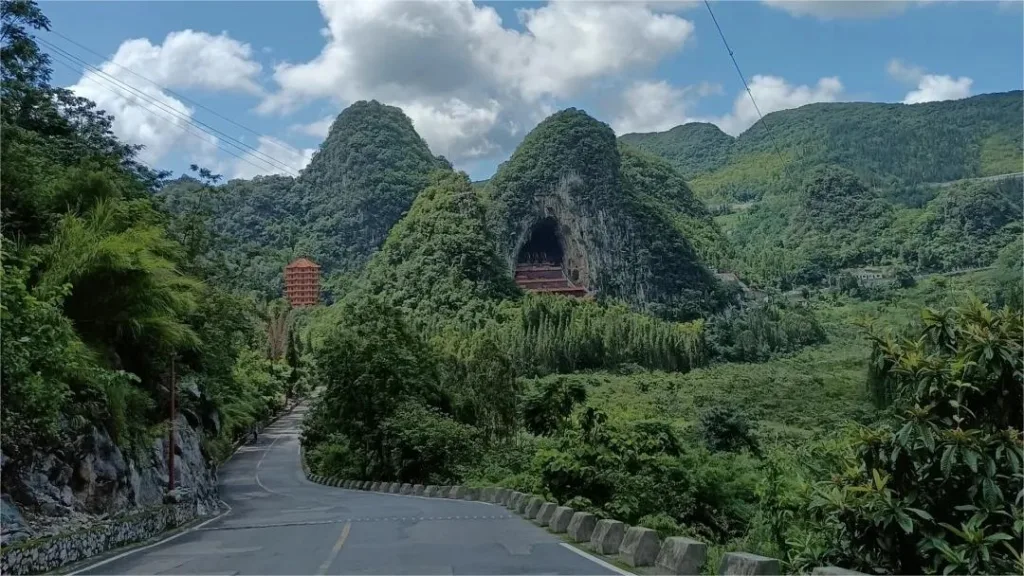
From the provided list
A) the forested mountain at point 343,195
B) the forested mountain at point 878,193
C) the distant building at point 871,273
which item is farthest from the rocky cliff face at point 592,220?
the forested mountain at point 343,195

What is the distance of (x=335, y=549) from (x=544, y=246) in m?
111

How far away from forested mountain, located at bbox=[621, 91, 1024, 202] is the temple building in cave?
4103 cm

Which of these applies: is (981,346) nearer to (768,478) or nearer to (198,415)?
(768,478)

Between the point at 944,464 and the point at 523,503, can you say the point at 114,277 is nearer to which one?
the point at 523,503

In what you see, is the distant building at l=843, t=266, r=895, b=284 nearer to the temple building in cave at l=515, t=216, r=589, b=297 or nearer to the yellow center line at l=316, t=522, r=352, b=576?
the temple building in cave at l=515, t=216, r=589, b=297

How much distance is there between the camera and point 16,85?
24469 millimetres

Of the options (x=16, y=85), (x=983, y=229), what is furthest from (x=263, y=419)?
(x=983, y=229)

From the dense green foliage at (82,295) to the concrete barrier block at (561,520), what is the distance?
6946mm

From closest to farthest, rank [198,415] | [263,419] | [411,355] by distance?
1. [198,415]
2. [411,355]
3. [263,419]

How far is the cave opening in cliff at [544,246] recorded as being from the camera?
11769cm

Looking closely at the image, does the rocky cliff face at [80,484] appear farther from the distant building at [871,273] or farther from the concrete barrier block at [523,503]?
the distant building at [871,273]

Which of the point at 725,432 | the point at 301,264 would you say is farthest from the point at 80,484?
the point at 301,264

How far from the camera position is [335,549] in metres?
10.4

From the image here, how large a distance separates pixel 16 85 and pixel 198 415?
473 inches
